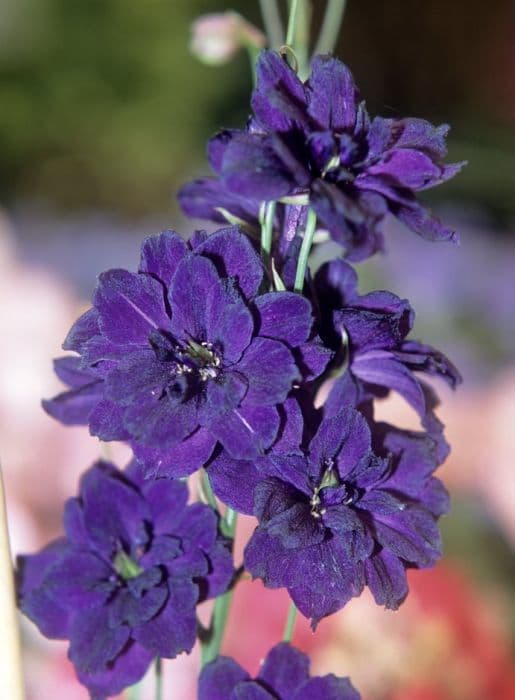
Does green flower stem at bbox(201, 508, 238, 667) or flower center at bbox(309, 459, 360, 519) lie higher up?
flower center at bbox(309, 459, 360, 519)

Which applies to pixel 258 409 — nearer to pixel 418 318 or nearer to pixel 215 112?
pixel 418 318

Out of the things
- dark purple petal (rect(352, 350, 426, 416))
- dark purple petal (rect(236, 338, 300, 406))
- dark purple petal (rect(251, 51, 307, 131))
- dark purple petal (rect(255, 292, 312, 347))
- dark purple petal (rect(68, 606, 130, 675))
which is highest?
dark purple petal (rect(251, 51, 307, 131))

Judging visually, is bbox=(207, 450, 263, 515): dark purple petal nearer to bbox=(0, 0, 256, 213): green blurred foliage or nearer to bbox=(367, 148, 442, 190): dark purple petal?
bbox=(367, 148, 442, 190): dark purple petal

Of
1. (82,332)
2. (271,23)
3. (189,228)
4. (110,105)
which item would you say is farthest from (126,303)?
(110,105)

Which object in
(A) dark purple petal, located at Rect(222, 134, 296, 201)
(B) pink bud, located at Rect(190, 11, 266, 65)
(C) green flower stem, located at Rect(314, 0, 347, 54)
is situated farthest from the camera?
(B) pink bud, located at Rect(190, 11, 266, 65)

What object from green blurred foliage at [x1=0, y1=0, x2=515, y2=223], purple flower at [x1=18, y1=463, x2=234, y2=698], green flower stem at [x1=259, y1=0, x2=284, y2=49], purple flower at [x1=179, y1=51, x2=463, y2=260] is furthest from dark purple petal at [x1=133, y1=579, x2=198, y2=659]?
green blurred foliage at [x1=0, y1=0, x2=515, y2=223]

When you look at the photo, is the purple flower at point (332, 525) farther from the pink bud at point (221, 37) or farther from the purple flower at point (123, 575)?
the pink bud at point (221, 37)

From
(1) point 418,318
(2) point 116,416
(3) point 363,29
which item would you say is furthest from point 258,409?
(3) point 363,29

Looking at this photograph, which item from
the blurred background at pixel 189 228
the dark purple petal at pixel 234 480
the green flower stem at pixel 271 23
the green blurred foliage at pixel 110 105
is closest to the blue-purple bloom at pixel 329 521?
the dark purple petal at pixel 234 480
